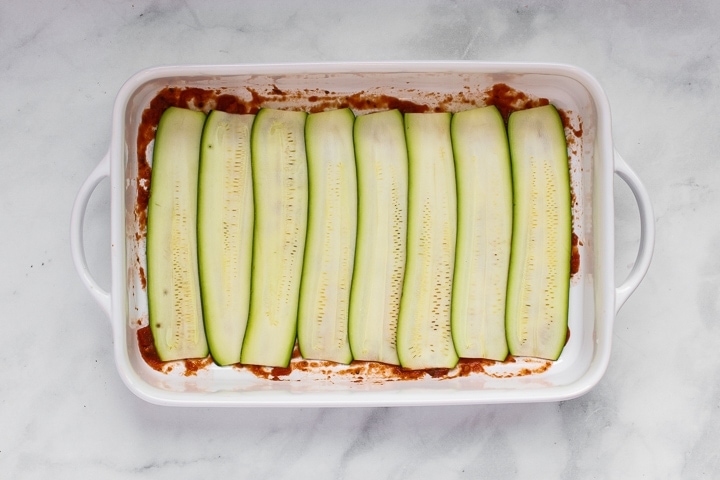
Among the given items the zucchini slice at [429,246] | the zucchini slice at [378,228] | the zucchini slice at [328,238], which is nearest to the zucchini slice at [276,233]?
the zucchini slice at [328,238]

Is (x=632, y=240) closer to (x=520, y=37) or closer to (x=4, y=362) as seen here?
(x=520, y=37)

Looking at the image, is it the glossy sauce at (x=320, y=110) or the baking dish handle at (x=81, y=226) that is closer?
the baking dish handle at (x=81, y=226)

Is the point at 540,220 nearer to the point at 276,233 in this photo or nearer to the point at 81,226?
the point at 276,233

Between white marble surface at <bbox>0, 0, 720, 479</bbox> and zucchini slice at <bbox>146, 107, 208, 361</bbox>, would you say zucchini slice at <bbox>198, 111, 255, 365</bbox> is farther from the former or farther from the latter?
white marble surface at <bbox>0, 0, 720, 479</bbox>

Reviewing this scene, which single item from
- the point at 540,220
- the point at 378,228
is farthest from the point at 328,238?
the point at 540,220

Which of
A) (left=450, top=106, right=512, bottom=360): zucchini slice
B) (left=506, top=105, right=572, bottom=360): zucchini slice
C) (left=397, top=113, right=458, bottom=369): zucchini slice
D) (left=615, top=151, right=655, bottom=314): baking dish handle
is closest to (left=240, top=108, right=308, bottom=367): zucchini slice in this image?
(left=397, top=113, right=458, bottom=369): zucchini slice

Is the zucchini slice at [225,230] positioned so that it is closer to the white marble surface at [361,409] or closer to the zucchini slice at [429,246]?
the white marble surface at [361,409]
